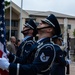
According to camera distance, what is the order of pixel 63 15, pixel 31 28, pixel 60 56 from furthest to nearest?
pixel 63 15, pixel 31 28, pixel 60 56

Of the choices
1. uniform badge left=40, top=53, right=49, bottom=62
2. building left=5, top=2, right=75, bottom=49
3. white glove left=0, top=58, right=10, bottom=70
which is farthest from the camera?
building left=5, top=2, right=75, bottom=49

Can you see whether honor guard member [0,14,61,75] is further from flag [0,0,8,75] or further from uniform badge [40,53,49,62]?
flag [0,0,8,75]

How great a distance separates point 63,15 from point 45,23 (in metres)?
56.2

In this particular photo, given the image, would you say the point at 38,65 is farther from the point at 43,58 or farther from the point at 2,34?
the point at 2,34

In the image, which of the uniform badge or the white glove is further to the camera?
the uniform badge

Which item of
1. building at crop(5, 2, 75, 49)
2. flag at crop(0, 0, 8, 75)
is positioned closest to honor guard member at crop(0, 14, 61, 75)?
flag at crop(0, 0, 8, 75)

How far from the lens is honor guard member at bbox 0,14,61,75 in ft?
12.4

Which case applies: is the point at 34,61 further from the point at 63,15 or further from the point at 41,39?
the point at 63,15

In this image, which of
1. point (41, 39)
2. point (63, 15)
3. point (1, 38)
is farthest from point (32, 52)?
point (63, 15)

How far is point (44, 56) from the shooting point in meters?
3.86

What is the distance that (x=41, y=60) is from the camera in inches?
151

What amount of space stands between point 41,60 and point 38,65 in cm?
6

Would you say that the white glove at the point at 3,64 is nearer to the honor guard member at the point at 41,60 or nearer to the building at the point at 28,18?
the honor guard member at the point at 41,60

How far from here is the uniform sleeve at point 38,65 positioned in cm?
380
